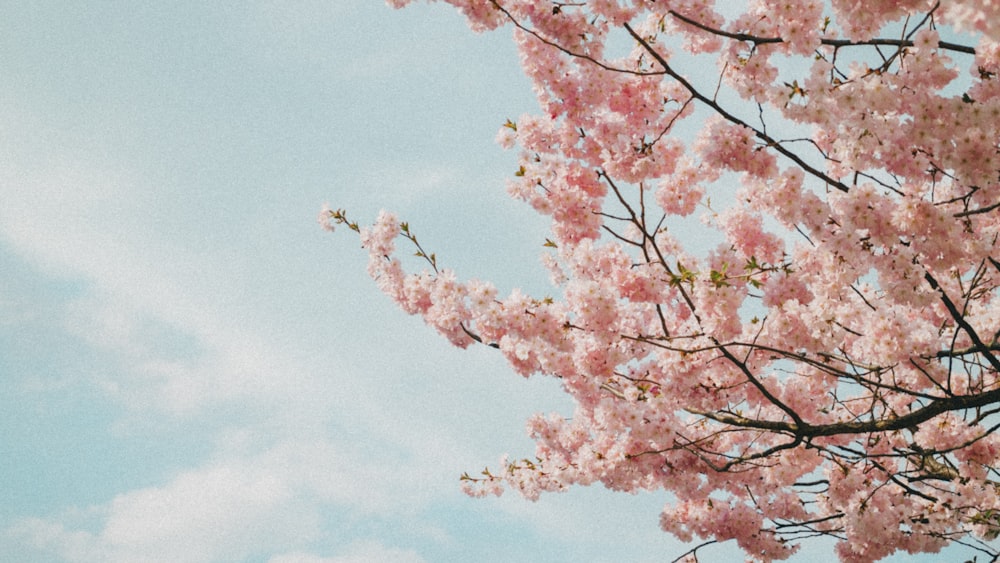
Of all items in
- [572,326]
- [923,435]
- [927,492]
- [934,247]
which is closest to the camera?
[934,247]

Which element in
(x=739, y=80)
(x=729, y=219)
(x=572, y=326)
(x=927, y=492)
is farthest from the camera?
(x=927, y=492)

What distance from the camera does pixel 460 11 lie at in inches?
219

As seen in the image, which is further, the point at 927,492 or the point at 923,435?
the point at 927,492

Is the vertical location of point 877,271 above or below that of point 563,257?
below

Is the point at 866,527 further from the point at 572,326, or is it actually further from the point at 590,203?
the point at 590,203

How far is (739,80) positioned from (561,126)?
1.48 meters

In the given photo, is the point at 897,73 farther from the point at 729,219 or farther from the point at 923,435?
the point at 923,435

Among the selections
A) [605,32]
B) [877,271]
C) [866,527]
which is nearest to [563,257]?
[605,32]

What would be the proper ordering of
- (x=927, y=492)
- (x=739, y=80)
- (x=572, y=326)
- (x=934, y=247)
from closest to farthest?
(x=934, y=247) < (x=739, y=80) < (x=572, y=326) < (x=927, y=492)

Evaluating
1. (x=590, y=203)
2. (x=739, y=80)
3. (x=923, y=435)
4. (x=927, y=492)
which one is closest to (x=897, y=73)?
(x=739, y=80)

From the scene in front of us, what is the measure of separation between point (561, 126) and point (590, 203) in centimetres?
66

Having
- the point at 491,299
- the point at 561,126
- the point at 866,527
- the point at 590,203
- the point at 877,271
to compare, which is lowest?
the point at 866,527

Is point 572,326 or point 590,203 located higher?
point 590,203

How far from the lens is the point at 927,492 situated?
802 cm
